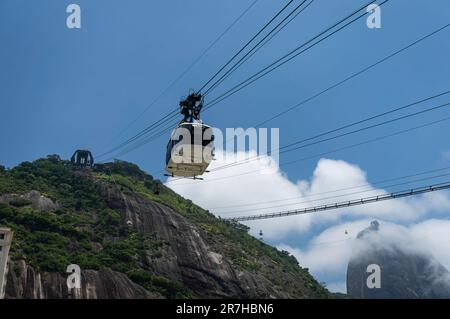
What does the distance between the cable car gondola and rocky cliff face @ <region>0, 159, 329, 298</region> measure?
39396mm

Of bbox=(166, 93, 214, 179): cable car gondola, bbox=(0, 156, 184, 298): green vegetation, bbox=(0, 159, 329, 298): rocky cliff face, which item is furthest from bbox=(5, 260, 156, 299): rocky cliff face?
bbox=(166, 93, 214, 179): cable car gondola

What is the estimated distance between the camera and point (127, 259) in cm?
8550

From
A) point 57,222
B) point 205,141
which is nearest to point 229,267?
point 57,222

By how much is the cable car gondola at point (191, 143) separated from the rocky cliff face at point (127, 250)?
1551 inches

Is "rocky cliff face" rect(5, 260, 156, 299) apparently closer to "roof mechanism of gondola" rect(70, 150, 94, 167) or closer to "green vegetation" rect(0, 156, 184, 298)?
"green vegetation" rect(0, 156, 184, 298)

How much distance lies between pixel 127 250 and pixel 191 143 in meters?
67.5

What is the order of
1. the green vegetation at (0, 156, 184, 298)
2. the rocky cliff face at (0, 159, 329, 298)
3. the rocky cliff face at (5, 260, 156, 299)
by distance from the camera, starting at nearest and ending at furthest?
1. the rocky cliff face at (5, 260, 156, 299)
2. the rocky cliff face at (0, 159, 329, 298)
3. the green vegetation at (0, 156, 184, 298)

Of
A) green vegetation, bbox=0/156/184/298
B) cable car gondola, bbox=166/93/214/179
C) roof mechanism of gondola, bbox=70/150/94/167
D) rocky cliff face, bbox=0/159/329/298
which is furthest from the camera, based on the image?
roof mechanism of gondola, bbox=70/150/94/167

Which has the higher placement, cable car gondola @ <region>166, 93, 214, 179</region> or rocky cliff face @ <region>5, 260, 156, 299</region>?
cable car gondola @ <region>166, 93, 214, 179</region>

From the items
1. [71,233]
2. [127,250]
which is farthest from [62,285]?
[71,233]

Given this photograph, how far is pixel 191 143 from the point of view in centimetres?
2544

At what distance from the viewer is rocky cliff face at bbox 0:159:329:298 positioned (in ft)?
235

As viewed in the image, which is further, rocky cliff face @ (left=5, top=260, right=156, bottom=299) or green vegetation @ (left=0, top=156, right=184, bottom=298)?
green vegetation @ (left=0, top=156, right=184, bottom=298)

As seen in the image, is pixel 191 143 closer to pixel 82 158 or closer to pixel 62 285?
pixel 62 285
